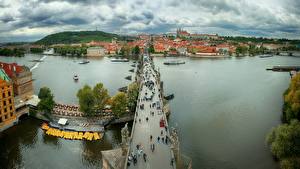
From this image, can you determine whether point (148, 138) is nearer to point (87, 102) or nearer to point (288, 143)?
point (288, 143)

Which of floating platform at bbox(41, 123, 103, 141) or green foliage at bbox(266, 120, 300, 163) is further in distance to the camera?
floating platform at bbox(41, 123, 103, 141)

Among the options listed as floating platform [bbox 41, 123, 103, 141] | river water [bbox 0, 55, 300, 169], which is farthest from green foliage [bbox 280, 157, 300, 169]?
floating platform [bbox 41, 123, 103, 141]

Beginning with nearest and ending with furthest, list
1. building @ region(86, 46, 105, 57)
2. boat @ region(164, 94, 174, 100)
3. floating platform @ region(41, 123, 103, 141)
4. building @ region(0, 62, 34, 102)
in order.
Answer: floating platform @ region(41, 123, 103, 141) < building @ region(0, 62, 34, 102) < boat @ region(164, 94, 174, 100) < building @ region(86, 46, 105, 57)

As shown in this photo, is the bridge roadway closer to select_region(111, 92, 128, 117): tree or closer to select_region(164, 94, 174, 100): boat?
select_region(111, 92, 128, 117): tree

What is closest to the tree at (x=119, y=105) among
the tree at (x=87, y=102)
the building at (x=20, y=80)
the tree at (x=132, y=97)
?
the tree at (x=132, y=97)

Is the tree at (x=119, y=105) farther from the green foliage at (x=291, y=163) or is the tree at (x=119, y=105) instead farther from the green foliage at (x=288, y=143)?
the green foliage at (x=291, y=163)

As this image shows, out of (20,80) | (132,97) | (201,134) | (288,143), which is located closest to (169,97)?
(132,97)
